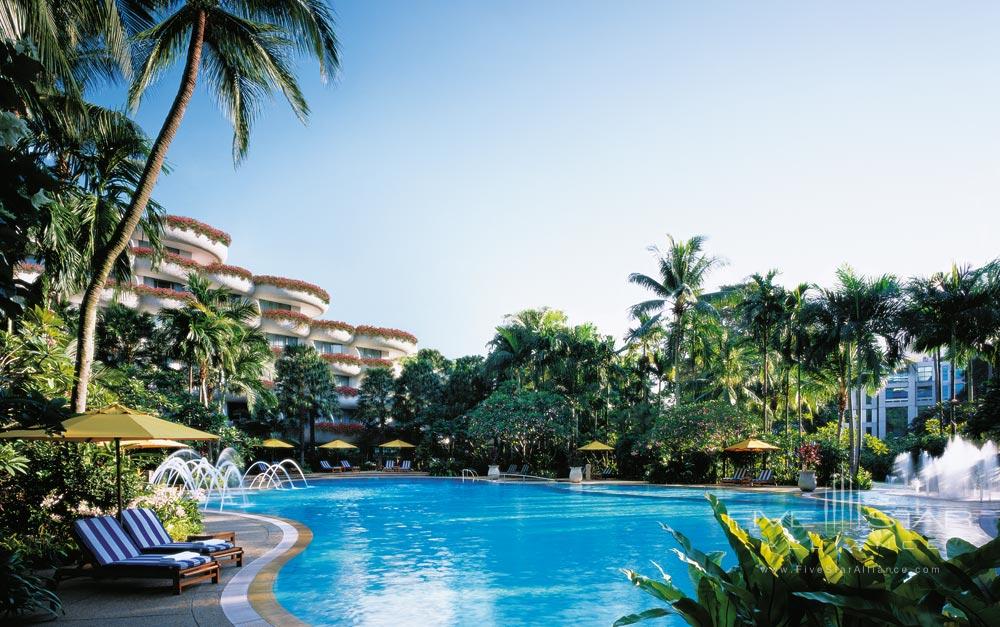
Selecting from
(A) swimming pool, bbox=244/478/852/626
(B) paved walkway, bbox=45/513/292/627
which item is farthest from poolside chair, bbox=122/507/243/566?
(A) swimming pool, bbox=244/478/852/626

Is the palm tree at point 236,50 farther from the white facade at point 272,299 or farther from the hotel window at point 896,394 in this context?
the hotel window at point 896,394

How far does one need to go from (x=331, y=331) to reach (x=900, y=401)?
221ft

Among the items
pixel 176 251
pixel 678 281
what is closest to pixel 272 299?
pixel 176 251

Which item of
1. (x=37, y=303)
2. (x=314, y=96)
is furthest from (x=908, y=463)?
(x=37, y=303)

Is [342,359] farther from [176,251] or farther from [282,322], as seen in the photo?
[176,251]

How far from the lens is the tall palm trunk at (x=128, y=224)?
10523 millimetres

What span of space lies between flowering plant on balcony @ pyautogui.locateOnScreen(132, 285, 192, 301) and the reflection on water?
20.8 meters

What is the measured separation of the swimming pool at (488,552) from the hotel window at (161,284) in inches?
1012

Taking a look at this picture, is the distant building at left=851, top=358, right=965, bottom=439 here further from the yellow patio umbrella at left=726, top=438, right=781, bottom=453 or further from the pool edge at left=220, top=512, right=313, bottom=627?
the pool edge at left=220, top=512, right=313, bottom=627

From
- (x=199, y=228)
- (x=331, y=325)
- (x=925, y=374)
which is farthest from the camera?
(x=925, y=374)

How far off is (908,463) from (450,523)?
24.2m

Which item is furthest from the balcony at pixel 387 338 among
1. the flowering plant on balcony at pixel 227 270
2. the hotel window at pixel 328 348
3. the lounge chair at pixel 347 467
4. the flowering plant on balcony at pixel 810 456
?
the flowering plant on balcony at pixel 810 456

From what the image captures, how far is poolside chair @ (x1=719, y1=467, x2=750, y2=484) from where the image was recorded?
27.0 m

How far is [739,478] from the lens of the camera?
27391 mm
